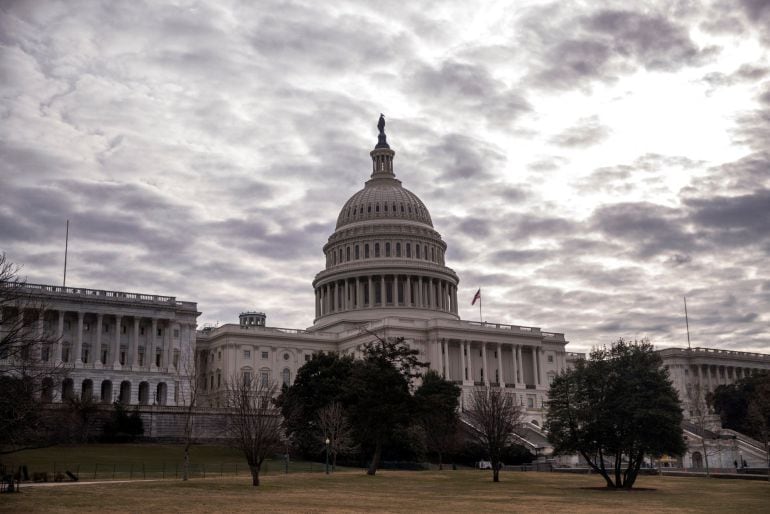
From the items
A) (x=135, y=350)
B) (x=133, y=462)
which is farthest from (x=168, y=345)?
(x=133, y=462)

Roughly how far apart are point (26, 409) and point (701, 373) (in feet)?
544

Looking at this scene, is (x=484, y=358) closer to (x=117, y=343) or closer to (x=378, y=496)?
(x=117, y=343)

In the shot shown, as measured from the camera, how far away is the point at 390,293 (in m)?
167

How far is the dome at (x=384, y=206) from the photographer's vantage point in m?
176

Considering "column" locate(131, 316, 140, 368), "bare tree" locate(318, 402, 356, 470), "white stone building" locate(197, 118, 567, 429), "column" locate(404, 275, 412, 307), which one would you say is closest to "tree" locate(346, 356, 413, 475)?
"bare tree" locate(318, 402, 356, 470)

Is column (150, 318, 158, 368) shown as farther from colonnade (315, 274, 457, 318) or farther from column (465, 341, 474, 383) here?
column (465, 341, 474, 383)

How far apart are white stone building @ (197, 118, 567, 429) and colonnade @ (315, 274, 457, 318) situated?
0.19m

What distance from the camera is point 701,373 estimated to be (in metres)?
187

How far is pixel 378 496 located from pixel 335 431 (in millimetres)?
35308

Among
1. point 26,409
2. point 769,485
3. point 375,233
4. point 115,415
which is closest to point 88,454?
point 115,415

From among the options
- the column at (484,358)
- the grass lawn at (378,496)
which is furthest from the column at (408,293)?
the grass lawn at (378,496)

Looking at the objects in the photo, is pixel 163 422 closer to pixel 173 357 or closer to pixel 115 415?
pixel 115 415

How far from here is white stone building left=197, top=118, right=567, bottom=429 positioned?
480 ft

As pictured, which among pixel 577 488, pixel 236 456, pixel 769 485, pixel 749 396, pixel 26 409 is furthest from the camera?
pixel 749 396
